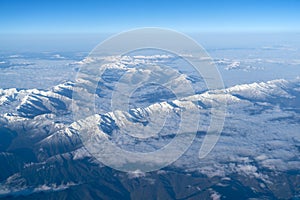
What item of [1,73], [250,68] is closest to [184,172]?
[1,73]

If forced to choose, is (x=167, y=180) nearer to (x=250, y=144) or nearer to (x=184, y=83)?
A: (x=250, y=144)

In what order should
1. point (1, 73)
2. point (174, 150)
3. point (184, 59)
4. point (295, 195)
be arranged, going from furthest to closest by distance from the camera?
→ point (184, 59), point (1, 73), point (174, 150), point (295, 195)

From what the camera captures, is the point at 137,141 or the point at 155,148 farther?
the point at 137,141

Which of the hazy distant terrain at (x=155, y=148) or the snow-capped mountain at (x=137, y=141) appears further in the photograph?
the snow-capped mountain at (x=137, y=141)

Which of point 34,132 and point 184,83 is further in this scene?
point 184,83

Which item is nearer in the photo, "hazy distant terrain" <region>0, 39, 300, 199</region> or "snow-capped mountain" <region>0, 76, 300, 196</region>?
"hazy distant terrain" <region>0, 39, 300, 199</region>

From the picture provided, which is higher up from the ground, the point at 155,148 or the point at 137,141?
the point at 155,148

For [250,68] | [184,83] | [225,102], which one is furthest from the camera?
[250,68]

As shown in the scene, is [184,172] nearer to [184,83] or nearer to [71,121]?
[71,121]

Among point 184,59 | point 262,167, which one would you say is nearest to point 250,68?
point 184,59
